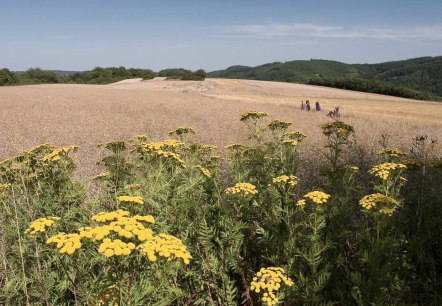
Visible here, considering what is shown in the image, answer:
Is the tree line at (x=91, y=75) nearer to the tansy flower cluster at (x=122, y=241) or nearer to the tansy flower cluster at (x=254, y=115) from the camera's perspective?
the tansy flower cluster at (x=254, y=115)

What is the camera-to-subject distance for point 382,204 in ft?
13.1

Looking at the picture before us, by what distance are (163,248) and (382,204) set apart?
2.76 meters

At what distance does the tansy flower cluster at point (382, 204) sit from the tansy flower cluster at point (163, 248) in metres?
2.34

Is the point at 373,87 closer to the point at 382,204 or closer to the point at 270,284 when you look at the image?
the point at 382,204

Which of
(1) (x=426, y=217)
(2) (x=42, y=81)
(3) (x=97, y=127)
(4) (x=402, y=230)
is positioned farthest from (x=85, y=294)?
(2) (x=42, y=81)

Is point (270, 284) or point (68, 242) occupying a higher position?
point (68, 242)

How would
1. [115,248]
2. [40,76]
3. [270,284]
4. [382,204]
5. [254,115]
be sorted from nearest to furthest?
[115,248] < [270,284] < [382,204] < [254,115] < [40,76]

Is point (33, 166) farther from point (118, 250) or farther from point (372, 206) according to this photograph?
point (372, 206)

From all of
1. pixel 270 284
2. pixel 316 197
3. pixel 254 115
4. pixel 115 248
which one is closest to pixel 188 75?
pixel 254 115

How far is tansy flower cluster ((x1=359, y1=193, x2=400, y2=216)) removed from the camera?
3.74 metres

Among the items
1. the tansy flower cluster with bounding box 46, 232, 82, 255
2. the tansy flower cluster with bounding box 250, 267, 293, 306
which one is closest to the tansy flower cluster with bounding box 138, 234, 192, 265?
the tansy flower cluster with bounding box 46, 232, 82, 255

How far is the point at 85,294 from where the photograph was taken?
111 inches

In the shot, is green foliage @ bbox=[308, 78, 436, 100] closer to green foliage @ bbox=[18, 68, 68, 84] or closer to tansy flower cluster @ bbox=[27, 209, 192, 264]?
green foliage @ bbox=[18, 68, 68, 84]

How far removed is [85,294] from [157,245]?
0.84 meters
